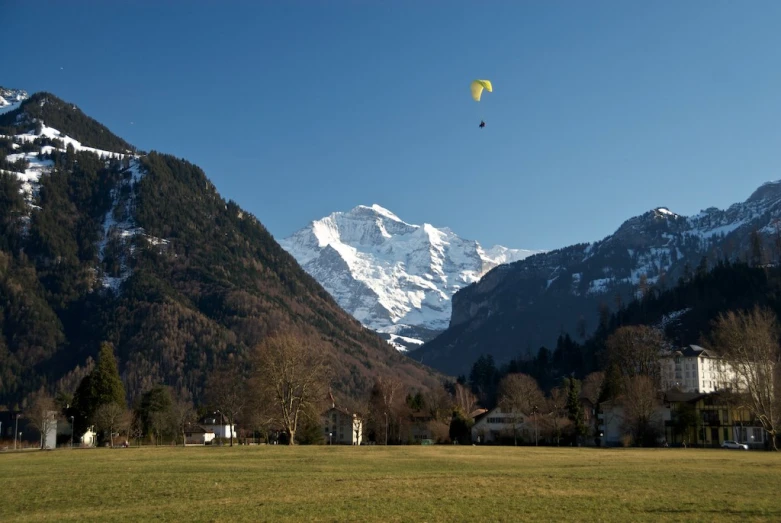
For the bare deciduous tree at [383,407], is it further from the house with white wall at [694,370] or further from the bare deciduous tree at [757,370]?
the house with white wall at [694,370]

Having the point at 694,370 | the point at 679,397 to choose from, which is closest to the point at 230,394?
the point at 679,397

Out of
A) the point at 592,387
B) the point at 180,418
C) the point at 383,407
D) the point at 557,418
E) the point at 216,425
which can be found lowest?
the point at 216,425

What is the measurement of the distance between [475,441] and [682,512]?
357 feet

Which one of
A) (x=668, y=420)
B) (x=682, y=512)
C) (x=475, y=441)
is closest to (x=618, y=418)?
(x=668, y=420)

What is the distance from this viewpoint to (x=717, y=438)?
120750mm

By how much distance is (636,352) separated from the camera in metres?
143

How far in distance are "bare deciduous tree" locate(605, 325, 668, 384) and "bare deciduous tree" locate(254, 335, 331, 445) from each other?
199ft

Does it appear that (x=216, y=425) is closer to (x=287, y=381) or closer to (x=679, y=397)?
(x=287, y=381)

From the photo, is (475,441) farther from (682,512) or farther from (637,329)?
(682,512)

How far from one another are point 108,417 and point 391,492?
7972cm

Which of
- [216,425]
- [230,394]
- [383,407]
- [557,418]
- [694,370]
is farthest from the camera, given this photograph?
[694,370]

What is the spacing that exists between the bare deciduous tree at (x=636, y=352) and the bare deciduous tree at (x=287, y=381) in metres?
60.6

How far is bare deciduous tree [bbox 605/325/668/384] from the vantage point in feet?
462

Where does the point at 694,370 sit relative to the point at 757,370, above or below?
above
